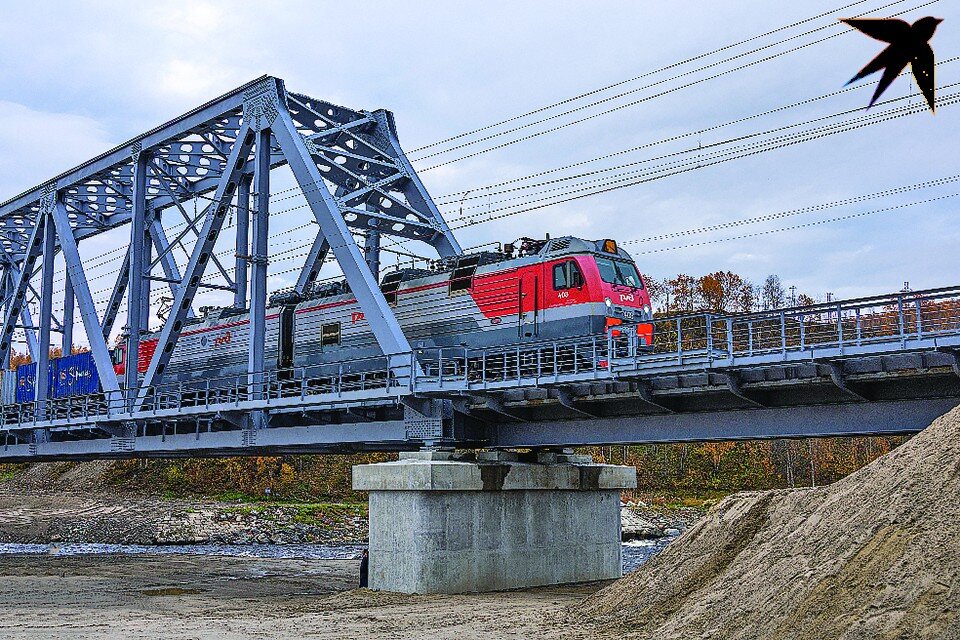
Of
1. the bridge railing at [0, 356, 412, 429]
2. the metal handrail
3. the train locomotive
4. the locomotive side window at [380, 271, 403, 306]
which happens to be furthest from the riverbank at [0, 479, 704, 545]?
the metal handrail

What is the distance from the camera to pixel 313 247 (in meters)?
40.0

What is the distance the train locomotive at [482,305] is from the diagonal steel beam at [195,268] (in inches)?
115

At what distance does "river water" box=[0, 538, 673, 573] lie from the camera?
157ft

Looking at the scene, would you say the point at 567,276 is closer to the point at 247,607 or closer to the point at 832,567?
the point at 247,607

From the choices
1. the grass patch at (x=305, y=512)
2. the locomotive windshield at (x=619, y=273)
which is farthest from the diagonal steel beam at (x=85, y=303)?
the grass patch at (x=305, y=512)

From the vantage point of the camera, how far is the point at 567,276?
2881 cm

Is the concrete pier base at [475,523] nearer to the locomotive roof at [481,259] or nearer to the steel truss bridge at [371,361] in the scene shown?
the steel truss bridge at [371,361]

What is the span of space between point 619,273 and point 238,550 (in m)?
30.3

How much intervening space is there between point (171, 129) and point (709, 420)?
27.6m

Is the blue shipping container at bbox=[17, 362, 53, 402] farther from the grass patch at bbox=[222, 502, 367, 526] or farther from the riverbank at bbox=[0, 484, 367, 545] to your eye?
the grass patch at bbox=[222, 502, 367, 526]

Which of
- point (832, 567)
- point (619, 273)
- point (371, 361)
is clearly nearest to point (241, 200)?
point (371, 361)

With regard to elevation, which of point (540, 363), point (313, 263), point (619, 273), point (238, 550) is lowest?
point (238, 550)

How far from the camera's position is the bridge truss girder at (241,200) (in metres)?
33.8

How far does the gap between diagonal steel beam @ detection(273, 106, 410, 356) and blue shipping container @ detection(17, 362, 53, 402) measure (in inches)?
883
